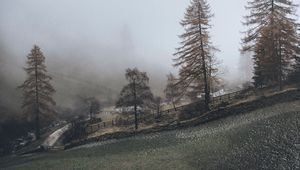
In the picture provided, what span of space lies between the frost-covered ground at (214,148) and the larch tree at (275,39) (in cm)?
1350

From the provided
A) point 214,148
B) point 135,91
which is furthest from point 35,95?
point 214,148

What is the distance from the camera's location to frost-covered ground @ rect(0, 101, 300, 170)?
3475 cm

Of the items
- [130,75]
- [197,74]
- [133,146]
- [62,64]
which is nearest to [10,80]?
[62,64]

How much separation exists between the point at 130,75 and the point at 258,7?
74.9ft

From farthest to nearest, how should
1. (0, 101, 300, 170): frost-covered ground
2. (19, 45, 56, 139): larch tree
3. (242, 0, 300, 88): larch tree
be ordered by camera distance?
(19, 45, 56, 139): larch tree
(242, 0, 300, 88): larch tree
(0, 101, 300, 170): frost-covered ground

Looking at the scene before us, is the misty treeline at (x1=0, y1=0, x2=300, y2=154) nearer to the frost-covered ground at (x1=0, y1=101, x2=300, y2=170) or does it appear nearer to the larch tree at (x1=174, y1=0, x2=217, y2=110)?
the larch tree at (x1=174, y1=0, x2=217, y2=110)

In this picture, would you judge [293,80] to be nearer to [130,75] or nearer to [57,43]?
[130,75]

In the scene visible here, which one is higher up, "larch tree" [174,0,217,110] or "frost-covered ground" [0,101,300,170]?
"larch tree" [174,0,217,110]

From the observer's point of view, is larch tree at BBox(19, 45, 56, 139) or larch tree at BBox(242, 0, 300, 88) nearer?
larch tree at BBox(242, 0, 300, 88)

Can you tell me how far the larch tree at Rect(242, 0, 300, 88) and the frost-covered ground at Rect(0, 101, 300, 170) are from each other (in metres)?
13.5

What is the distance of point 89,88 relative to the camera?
11881 cm

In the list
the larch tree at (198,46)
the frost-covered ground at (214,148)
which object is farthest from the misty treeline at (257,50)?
the frost-covered ground at (214,148)

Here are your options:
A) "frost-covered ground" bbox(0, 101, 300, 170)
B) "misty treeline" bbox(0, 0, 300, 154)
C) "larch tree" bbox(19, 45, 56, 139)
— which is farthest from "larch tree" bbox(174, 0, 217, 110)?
"larch tree" bbox(19, 45, 56, 139)

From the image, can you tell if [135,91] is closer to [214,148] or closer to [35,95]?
[35,95]
